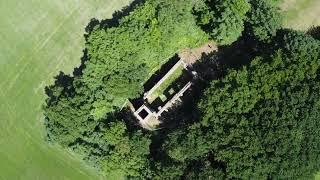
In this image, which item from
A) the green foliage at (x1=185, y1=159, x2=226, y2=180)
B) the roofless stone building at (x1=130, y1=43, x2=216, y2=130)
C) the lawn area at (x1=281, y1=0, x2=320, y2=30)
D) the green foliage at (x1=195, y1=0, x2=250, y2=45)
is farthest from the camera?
the roofless stone building at (x1=130, y1=43, x2=216, y2=130)

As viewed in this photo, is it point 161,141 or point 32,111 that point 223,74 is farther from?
point 32,111

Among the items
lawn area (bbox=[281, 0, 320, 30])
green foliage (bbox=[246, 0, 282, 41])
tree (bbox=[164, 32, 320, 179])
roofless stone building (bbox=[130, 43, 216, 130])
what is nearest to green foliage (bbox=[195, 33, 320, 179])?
tree (bbox=[164, 32, 320, 179])

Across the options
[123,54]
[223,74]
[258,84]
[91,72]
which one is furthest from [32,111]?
[258,84]

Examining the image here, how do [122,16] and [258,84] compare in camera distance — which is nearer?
[258,84]

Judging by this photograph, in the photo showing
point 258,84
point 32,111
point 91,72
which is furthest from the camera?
point 32,111

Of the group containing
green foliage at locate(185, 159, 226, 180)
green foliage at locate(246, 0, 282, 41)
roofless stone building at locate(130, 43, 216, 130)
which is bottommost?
green foliage at locate(185, 159, 226, 180)

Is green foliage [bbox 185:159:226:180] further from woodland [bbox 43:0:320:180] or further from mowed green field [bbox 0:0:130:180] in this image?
mowed green field [bbox 0:0:130:180]

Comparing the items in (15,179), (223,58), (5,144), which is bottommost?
(15,179)

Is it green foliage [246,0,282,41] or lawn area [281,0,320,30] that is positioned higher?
lawn area [281,0,320,30]
